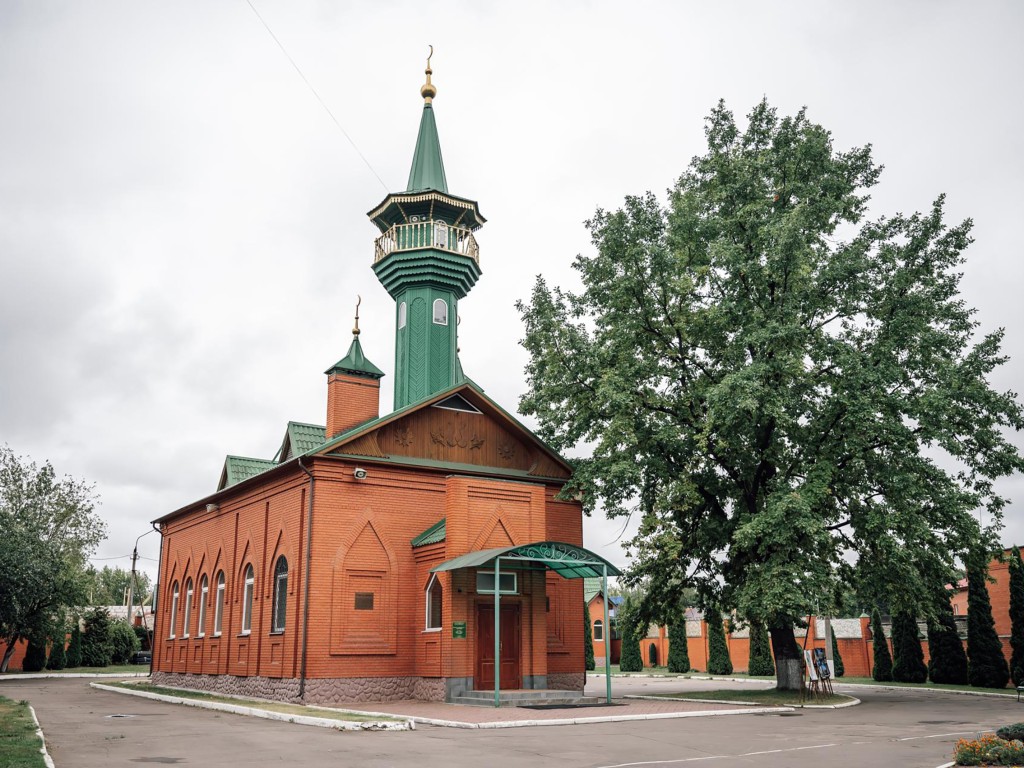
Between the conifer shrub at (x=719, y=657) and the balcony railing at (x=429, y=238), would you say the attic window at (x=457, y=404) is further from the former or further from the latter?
the conifer shrub at (x=719, y=657)

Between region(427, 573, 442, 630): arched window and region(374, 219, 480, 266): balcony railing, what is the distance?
1266 cm

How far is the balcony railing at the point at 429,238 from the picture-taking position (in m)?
30.3

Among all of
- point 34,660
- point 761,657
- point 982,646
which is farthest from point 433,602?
point 34,660

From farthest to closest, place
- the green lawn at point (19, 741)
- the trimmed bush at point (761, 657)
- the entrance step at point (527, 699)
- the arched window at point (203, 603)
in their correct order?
the trimmed bush at point (761, 657), the arched window at point (203, 603), the entrance step at point (527, 699), the green lawn at point (19, 741)

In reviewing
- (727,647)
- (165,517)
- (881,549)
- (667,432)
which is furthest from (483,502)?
(727,647)

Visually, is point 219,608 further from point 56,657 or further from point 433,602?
point 56,657

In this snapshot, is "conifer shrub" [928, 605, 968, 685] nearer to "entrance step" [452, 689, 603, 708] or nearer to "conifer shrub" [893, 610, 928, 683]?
"conifer shrub" [893, 610, 928, 683]

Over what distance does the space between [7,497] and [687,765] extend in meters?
45.6

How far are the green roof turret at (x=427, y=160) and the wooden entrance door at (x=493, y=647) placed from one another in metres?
16.3

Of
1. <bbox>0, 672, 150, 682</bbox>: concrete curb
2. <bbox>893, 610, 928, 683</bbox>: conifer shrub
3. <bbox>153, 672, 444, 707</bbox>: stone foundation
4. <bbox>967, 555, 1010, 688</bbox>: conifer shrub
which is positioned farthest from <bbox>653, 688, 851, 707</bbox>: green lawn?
<bbox>0, 672, 150, 682</bbox>: concrete curb

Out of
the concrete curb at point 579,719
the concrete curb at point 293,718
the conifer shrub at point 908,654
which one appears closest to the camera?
the concrete curb at point 293,718

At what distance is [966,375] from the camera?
2078cm

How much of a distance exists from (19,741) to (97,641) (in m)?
41.7

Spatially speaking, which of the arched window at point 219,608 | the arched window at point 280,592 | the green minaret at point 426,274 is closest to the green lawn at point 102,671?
the arched window at point 219,608
